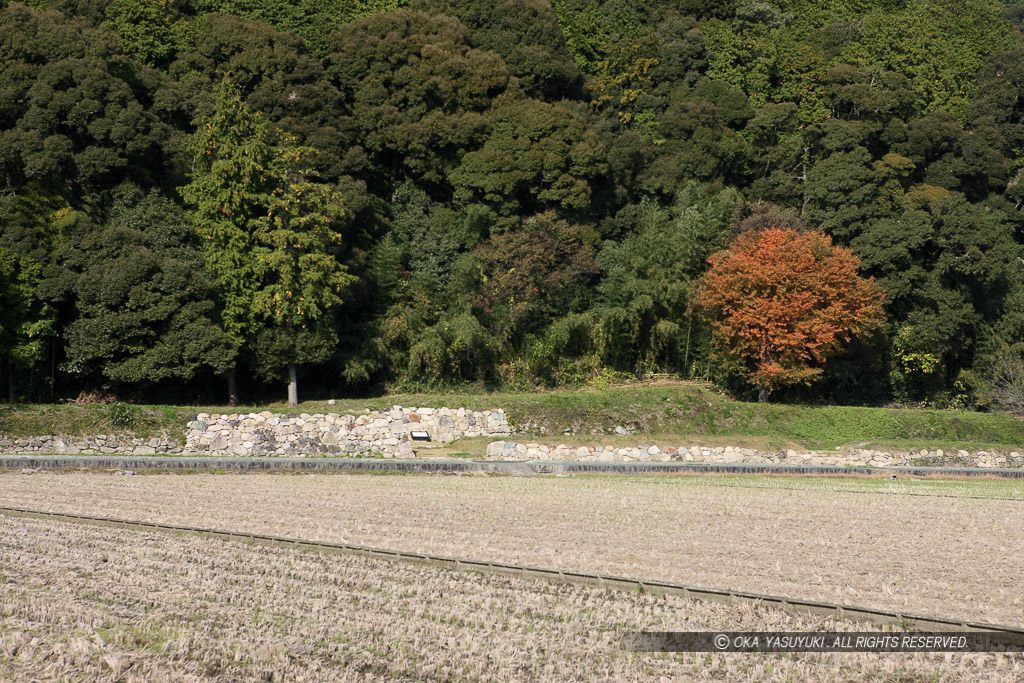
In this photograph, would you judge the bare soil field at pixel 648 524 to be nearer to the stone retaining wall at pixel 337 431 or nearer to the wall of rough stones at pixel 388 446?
the wall of rough stones at pixel 388 446

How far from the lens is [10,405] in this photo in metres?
26.6

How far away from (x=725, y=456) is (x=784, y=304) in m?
6.38

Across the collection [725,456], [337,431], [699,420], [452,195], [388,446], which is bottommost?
[725,456]

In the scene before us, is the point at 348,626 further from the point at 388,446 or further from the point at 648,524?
the point at 388,446

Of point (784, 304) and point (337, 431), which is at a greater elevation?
point (784, 304)

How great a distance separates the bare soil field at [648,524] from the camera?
11.5 meters

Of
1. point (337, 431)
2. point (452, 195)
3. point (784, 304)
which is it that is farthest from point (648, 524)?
point (452, 195)

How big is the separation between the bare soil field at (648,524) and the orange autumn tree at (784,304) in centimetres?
1155

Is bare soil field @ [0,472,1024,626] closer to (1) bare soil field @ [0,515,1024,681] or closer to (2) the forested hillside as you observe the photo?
(1) bare soil field @ [0,515,1024,681]

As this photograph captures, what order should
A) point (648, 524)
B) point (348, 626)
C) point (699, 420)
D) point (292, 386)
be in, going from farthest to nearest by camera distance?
point (699, 420) → point (292, 386) → point (648, 524) → point (348, 626)

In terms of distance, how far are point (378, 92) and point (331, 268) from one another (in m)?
11.0

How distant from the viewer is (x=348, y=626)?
9383mm

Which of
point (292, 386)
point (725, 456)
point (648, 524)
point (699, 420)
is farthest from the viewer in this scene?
point (699, 420)

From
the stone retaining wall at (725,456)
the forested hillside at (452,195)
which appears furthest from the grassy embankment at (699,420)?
the forested hillside at (452,195)
